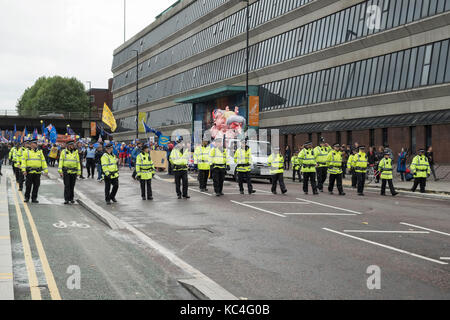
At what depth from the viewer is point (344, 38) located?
128ft

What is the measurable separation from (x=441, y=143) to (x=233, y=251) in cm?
2357

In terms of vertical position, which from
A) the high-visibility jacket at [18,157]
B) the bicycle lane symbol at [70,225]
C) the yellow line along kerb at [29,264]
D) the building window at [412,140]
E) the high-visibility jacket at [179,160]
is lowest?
the bicycle lane symbol at [70,225]

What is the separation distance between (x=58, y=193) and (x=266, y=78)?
31.8 meters

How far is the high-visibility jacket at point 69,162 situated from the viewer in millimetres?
16439

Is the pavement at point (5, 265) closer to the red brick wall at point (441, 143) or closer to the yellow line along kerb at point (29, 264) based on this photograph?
the yellow line along kerb at point (29, 264)

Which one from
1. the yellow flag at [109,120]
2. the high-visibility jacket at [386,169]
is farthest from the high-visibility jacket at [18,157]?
the yellow flag at [109,120]

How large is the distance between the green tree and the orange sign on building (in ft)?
238

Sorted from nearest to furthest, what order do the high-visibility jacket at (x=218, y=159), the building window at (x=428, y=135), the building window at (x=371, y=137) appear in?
the high-visibility jacket at (x=218, y=159) → the building window at (x=428, y=135) → the building window at (x=371, y=137)

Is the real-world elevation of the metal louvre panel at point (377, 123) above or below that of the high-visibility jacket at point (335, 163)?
above

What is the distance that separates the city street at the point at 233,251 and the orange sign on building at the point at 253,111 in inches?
1217

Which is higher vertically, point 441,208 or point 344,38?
point 344,38

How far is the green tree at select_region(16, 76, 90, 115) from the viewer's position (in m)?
113
